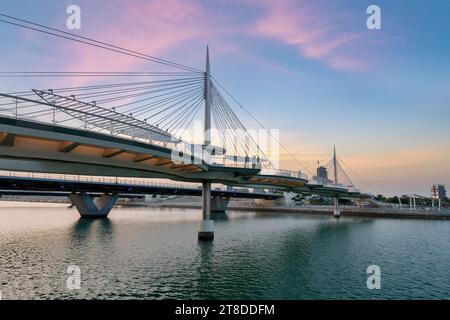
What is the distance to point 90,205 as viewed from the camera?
282 ft

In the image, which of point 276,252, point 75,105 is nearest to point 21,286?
point 75,105

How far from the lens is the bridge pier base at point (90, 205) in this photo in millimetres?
84812

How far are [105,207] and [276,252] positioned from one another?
6805cm

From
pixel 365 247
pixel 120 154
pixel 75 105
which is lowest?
pixel 365 247

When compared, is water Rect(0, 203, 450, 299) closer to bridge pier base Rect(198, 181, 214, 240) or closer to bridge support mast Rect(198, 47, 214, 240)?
bridge pier base Rect(198, 181, 214, 240)

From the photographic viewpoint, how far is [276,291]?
19.6 m

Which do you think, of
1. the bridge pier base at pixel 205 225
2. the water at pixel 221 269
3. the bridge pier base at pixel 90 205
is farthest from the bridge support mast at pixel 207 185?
the bridge pier base at pixel 90 205

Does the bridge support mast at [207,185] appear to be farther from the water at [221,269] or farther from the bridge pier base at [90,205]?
the bridge pier base at [90,205]

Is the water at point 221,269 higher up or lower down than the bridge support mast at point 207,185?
lower down

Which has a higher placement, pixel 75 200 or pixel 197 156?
pixel 197 156

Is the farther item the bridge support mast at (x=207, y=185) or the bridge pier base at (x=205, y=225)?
the bridge pier base at (x=205, y=225)

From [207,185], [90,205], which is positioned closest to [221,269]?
[207,185]

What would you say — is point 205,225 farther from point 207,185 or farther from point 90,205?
point 90,205

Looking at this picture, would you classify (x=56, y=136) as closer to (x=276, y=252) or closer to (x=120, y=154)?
(x=120, y=154)
